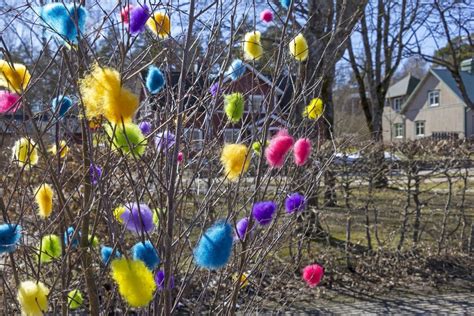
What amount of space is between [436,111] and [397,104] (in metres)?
9.44

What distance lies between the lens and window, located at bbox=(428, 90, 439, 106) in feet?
164

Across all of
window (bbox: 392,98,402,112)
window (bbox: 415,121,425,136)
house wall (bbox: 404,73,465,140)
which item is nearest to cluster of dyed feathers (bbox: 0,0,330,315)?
house wall (bbox: 404,73,465,140)

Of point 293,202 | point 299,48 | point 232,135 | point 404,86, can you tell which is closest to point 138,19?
point 299,48

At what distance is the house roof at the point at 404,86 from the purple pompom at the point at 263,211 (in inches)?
2243

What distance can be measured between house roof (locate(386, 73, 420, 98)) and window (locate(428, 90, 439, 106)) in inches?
212

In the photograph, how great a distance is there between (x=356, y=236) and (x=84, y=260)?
22.7 feet

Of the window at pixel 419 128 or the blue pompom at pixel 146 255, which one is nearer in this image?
the blue pompom at pixel 146 255

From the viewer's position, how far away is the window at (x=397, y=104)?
191 ft

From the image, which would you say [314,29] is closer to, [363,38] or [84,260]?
[84,260]

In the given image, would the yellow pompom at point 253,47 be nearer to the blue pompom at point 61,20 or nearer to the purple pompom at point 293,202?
the purple pompom at point 293,202

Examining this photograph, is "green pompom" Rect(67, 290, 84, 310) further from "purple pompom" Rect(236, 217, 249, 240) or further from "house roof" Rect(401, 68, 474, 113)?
"house roof" Rect(401, 68, 474, 113)

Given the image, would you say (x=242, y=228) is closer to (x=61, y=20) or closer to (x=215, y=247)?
(x=215, y=247)

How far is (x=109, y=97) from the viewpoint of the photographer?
1436 millimetres

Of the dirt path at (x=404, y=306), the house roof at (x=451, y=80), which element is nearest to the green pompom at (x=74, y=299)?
the dirt path at (x=404, y=306)
